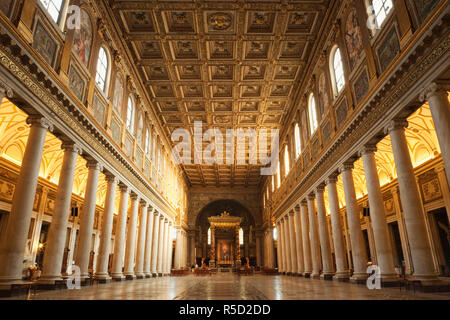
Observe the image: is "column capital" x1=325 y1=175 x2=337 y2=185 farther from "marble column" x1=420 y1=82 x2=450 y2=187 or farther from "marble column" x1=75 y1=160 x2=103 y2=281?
"marble column" x1=75 y1=160 x2=103 y2=281

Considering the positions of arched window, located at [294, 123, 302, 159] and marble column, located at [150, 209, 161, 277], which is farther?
marble column, located at [150, 209, 161, 277]

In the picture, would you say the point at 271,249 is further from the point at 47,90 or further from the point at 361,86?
the point at 47,90

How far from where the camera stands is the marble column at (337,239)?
1219cm

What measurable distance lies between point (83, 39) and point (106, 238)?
772 cm

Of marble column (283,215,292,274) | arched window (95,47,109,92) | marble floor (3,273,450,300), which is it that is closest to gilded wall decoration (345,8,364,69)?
marble floor (3,273,450,300)

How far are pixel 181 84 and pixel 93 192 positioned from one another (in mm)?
8535

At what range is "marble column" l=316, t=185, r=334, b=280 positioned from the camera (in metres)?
13.9

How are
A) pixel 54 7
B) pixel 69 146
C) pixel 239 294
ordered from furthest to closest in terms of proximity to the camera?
pixel 69 146
pixel 54 7
pixel 239 294

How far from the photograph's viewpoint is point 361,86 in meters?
10.3

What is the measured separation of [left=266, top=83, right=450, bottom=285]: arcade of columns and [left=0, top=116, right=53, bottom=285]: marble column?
928cm

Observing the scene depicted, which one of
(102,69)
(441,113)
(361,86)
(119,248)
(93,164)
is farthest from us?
(119,248)

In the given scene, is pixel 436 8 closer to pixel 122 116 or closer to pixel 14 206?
pixel 14 206

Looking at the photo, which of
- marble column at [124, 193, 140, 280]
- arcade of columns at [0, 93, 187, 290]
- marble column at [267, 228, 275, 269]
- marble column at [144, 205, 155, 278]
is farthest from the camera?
marble column at [267, 228, 275, 269]

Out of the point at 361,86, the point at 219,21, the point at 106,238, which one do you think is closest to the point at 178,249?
the point at 106,238
